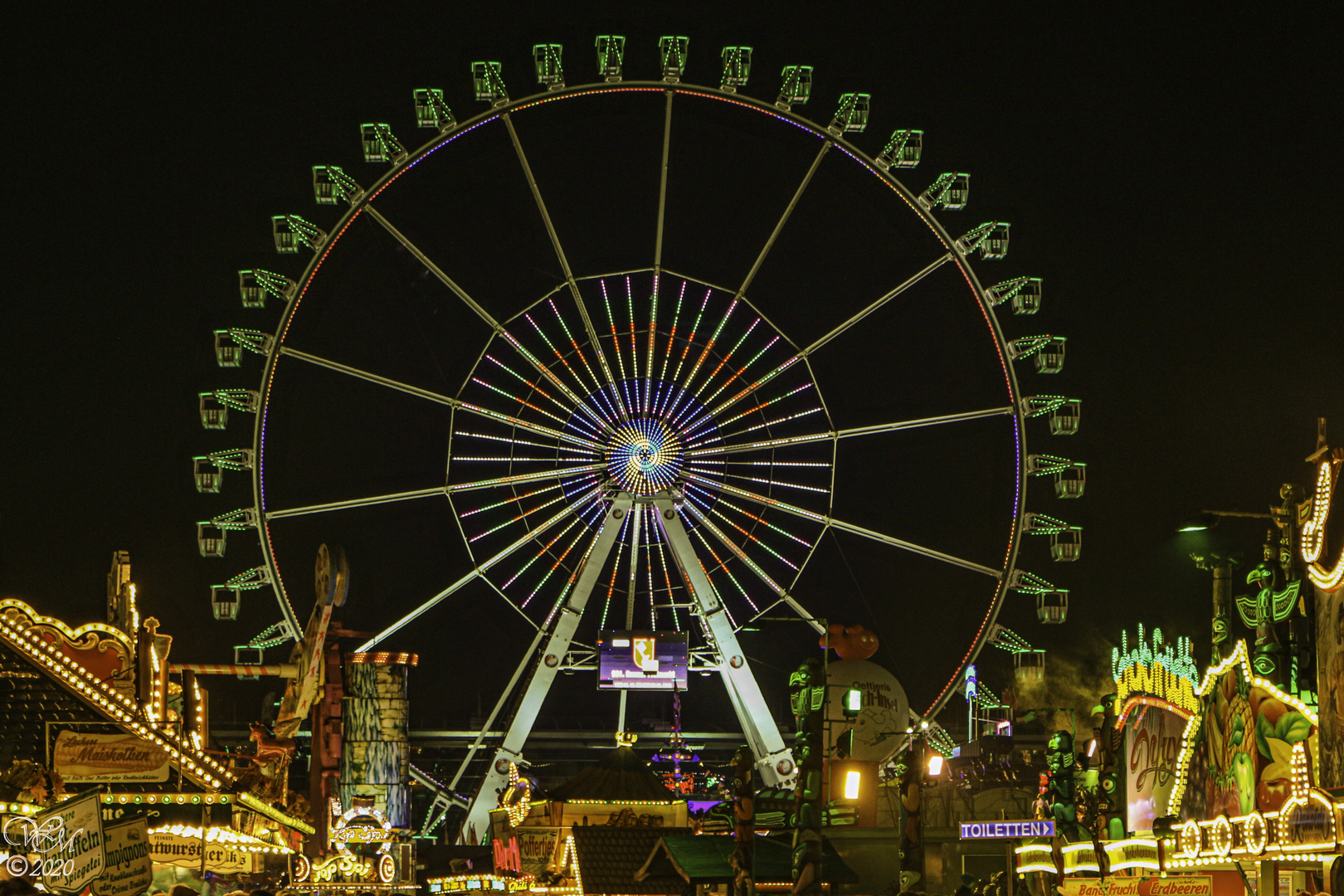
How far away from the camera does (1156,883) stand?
18984 millimetres

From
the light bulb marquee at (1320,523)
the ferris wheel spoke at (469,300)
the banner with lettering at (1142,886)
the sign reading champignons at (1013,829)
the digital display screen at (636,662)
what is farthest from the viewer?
the digital display screen at (636,662)

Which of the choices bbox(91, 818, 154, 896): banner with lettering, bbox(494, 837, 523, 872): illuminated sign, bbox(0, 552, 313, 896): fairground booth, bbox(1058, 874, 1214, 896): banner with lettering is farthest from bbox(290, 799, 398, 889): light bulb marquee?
bbox(91, 818, 154, 896): banner with lettering

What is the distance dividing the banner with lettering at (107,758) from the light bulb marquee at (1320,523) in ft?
34.9

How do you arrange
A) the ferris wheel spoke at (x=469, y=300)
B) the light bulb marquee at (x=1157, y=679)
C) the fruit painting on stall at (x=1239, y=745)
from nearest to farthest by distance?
the fruit painting on stall at (x=1239, y=745)
the light bulb marquee at (x=1157, y=679)
the ferris wheel spoke at (x=469, y=300)

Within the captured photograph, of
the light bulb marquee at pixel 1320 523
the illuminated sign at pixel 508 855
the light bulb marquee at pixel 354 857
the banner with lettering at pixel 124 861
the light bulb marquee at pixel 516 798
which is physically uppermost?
the light bulb marquee at pixel 1320 523

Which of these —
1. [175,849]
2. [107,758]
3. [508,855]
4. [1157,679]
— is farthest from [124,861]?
[508,855]

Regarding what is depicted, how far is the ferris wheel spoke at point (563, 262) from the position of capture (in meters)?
27.3

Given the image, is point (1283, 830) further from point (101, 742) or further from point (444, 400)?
point (444, 400)

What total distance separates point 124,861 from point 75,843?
0.41 m

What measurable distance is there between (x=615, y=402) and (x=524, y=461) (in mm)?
1944

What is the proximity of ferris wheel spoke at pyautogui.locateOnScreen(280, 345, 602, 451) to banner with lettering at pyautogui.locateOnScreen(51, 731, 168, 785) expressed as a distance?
47.6 ft

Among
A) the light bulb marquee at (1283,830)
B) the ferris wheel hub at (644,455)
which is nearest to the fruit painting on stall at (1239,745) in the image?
the light bulb marquee at (1283,830)

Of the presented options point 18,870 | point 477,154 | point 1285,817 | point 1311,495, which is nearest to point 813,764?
point 1285,817

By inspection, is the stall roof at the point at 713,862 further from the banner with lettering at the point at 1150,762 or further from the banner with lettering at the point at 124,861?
the banner with lettering at the point at 124,861
